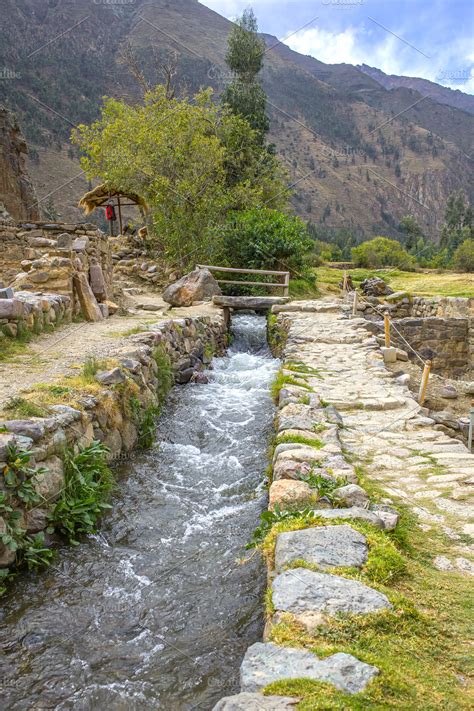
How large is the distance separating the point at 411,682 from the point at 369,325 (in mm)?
8754

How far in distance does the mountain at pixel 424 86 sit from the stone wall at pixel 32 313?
15952 centimetres

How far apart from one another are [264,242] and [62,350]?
34.2ft

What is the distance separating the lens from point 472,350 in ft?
35.8

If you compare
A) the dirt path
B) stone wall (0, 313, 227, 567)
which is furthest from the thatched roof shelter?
Result: stone wall (0, 313, 227, 567)

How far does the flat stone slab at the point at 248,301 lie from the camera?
12.0 meters

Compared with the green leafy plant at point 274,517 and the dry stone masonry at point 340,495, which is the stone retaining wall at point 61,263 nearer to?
the dry stone masonry at point 340,495

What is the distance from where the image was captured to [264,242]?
15.2 m

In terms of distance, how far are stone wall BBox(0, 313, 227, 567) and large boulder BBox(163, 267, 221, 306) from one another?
3.98m

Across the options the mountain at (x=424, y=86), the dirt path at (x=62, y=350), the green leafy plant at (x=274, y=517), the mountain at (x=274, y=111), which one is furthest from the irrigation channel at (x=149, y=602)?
the mountain at (x=424, y=86)

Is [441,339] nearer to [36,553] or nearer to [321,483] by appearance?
[321,483]

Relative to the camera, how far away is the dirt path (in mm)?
4340

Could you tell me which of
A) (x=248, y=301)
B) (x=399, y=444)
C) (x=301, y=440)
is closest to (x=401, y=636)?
(x=301, y=440)

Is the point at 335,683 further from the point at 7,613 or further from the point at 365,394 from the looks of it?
the point at 365,394

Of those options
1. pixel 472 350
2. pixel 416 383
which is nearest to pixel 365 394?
pixel 416 383
